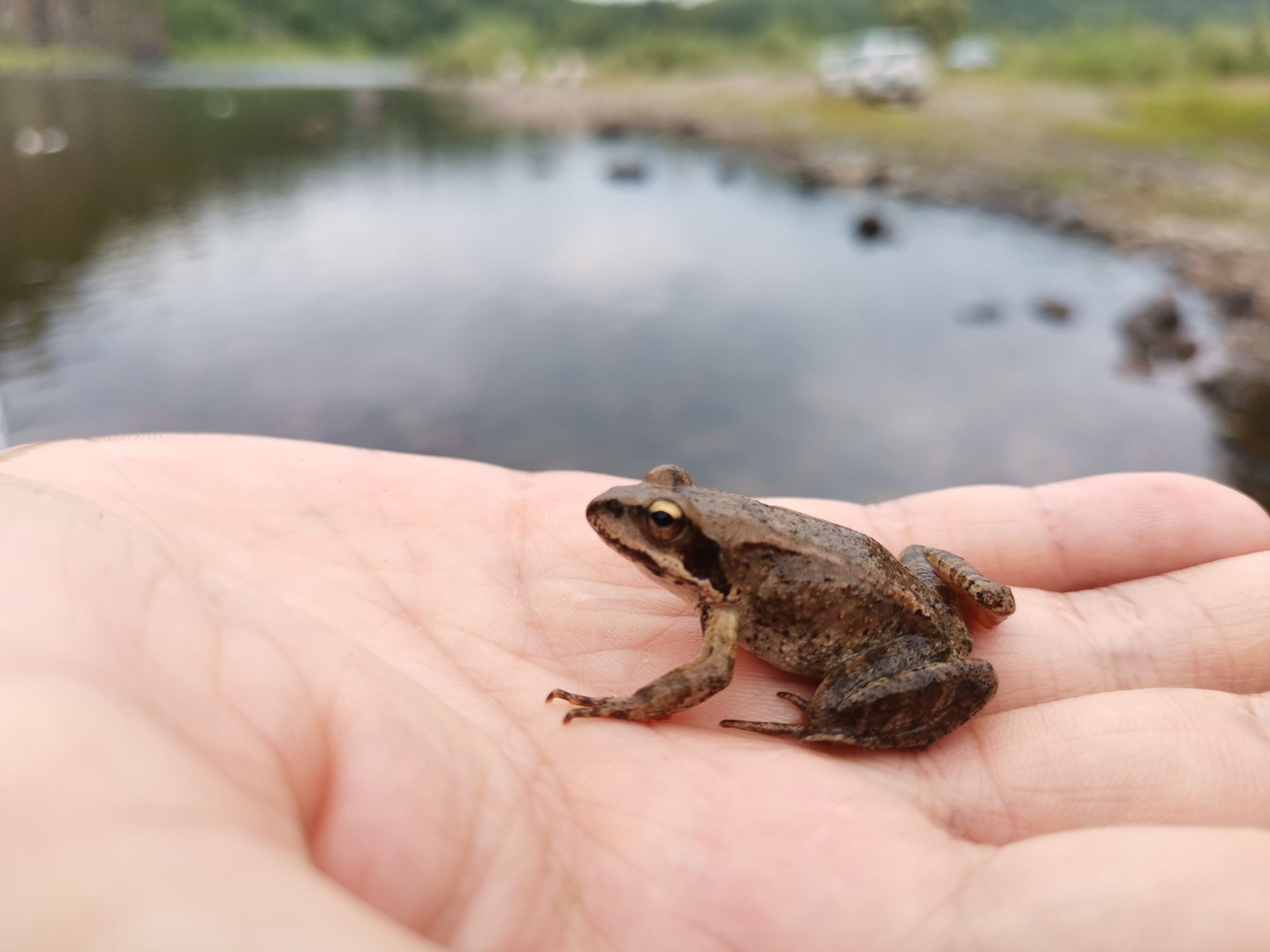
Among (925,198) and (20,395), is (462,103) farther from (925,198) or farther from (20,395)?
(20,395)

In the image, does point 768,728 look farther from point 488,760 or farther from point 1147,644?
point 1147,644

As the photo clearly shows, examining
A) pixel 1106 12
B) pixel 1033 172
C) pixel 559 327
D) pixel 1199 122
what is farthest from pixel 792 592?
pixel 1106 12

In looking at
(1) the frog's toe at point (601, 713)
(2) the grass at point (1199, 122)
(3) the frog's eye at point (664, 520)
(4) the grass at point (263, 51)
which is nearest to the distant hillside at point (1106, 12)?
(2) the grass at point (1199, 122)

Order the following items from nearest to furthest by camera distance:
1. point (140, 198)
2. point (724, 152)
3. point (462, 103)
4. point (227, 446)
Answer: point (227, 446)
point (140, 198)
point (724, 152)
point (462, 103)

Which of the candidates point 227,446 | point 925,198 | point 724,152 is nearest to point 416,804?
point 227,446

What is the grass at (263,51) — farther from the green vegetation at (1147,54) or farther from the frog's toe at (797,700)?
the green vegetation at (1147,54)
